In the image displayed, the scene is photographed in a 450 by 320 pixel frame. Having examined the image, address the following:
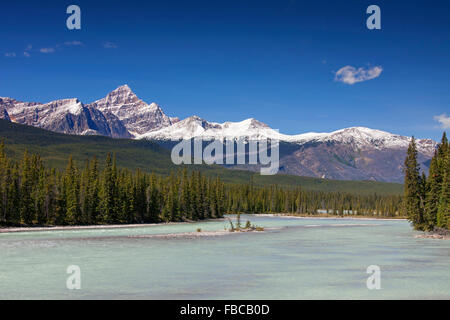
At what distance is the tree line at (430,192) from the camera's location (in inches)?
3214

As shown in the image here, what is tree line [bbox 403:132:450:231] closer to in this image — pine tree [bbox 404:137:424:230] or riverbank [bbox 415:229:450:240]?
pine tree [bbox 404:137:424:230]

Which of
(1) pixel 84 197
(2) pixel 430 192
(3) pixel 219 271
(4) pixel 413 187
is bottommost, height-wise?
(3) pixel 219 271

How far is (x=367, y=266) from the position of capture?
137ft

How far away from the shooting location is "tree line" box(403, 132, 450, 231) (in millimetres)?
81625

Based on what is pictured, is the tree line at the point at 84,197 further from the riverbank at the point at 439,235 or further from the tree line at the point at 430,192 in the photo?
the riverbank at the point at 439,235

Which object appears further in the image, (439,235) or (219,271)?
(439,235)

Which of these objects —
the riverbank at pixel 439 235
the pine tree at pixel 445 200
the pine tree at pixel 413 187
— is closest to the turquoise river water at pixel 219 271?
the riverbank at pixel 439 235

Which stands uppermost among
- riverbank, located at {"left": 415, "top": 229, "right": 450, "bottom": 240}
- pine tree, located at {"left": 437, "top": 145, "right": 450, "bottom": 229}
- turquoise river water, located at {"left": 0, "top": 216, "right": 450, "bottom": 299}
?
pine tree, located at {"left": 437, "top": 145, "right": 450, "bottom": 229}

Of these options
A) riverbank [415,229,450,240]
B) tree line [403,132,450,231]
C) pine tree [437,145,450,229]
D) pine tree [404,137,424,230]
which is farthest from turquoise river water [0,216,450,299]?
pine tree [404,137,424,230]

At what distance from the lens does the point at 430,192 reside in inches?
3396

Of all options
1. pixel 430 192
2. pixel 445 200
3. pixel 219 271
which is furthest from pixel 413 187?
pixel 219 271

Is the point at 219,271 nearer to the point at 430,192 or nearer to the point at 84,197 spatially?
the point at 430,192

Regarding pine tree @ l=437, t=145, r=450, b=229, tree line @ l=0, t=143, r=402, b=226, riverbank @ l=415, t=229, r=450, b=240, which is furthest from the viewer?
tree line @ l=0, t=143, r=402, b=226
